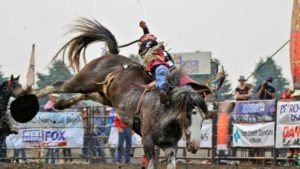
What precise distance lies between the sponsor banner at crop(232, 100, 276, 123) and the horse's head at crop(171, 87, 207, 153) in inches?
203

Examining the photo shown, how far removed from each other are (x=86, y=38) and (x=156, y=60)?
1.85 metres

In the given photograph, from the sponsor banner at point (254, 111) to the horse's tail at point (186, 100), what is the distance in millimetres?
5116

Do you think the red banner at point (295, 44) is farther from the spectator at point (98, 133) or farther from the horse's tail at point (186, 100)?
the horse's tail at point (186, 100)

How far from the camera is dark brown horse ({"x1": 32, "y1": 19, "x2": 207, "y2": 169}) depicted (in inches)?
360

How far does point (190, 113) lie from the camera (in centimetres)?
905

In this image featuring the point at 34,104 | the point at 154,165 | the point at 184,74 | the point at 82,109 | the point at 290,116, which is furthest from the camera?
the point at 82,109

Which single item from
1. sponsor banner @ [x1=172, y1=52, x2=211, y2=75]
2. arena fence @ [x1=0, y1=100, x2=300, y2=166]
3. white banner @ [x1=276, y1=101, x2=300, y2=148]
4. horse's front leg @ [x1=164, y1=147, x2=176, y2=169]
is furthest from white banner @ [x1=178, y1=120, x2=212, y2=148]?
sponsor banner @ [x1=172, y1=52, x2=211, y2=75]

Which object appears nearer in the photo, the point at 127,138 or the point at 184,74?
the point at 184,74

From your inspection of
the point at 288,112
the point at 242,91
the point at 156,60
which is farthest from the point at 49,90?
the point at 242,91

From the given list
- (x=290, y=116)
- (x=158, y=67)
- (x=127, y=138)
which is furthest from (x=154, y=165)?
(x=127, y=138)

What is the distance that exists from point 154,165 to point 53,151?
8.43 metres

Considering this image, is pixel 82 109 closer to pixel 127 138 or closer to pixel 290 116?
pixel 127 138

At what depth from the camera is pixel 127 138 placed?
15906 millimetres

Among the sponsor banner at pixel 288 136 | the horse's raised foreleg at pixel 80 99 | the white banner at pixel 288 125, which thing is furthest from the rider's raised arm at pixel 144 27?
the sponsor banner at pixel 288 136
